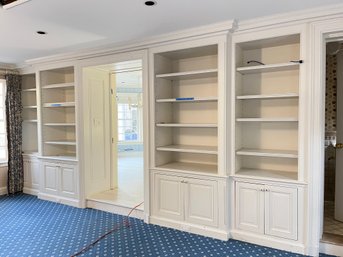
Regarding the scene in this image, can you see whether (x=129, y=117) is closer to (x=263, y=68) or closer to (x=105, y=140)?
(x=105, y=140)

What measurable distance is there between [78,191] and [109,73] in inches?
81.9

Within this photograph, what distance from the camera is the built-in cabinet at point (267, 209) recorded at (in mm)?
2957

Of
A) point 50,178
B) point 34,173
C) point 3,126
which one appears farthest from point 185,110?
point 3,126

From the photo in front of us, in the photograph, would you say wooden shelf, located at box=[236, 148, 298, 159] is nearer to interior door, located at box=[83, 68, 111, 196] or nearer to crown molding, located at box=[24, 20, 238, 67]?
crown molding, located at box=[24, 20, 238, 67]

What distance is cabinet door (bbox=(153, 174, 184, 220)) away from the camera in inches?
141

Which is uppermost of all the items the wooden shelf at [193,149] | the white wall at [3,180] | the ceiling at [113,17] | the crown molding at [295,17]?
the ceiling at [113,17]

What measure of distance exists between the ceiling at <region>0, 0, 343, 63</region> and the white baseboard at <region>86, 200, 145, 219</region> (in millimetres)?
2386

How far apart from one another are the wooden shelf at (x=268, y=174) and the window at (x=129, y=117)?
7319 mm

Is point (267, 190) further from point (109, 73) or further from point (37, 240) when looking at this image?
point (109, 73)

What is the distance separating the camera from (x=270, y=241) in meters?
3.06

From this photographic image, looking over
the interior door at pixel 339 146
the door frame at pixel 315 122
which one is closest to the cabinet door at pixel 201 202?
the door frame at pixel 315 122

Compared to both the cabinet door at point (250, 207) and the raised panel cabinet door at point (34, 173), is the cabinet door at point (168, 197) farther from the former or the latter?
the raised panel cabinet door at point (34, 173)

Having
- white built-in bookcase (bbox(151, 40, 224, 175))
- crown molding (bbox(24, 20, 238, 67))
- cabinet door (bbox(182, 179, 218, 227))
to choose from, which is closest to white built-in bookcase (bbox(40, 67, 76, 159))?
crown molding (bbox(24, 20, 238, 67))

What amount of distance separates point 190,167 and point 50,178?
8.70ft
